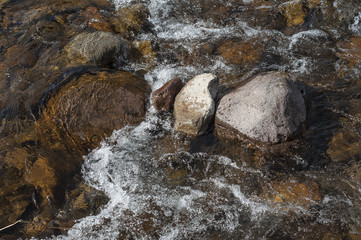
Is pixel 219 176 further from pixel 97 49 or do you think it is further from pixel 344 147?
pixel 97 49

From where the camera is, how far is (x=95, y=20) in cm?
638

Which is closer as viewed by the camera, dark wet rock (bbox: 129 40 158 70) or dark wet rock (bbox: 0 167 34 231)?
dark wet rock (bbox: 0 167 34 231)

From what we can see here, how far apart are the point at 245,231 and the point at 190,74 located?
8.67 ft

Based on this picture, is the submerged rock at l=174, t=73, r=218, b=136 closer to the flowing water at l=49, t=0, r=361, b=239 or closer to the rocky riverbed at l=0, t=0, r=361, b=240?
the rocky riverbed at l=0, t=0, r=361, b=240

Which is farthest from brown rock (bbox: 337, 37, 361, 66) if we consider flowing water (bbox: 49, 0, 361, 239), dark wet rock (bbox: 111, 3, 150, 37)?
dark wet rock (bbox: 111, 3, 150, 37)

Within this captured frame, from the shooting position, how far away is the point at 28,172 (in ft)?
13.5

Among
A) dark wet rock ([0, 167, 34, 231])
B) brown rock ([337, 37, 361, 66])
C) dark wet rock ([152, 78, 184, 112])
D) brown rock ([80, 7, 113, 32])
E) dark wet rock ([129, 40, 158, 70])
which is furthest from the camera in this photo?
brown rock ([80, 7, 113, 32])

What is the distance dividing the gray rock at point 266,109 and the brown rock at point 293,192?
1.80 feet

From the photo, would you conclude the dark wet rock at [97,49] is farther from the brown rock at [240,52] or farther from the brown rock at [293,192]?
the brown rock at [293,192]

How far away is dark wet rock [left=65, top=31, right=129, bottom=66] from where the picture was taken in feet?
17.6

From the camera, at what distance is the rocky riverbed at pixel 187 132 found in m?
3.68

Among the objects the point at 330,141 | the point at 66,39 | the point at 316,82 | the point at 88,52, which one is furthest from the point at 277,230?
the point at 66,39

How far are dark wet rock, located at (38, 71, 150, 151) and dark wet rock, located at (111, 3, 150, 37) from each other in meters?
1.67

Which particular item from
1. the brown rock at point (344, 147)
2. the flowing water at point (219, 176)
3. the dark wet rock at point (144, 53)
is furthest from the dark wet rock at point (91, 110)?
the brown rock at point (344, 147)
